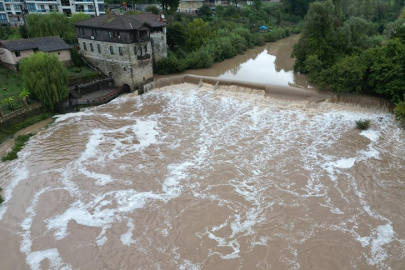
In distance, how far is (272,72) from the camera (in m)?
40.3

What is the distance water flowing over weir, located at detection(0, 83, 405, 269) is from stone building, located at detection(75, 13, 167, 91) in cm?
714

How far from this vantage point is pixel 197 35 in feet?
155

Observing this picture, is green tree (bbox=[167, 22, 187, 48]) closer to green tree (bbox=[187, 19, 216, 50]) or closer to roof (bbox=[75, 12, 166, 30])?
green tree (bbox=[187, 19, 216, 50])

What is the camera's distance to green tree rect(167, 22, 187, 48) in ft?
146

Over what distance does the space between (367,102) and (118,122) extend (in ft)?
77.1

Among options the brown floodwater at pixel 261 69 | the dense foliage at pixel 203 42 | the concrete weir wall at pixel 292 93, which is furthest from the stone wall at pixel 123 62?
the dense foliage at pixel 203 42

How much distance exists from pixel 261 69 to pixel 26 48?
2943cm

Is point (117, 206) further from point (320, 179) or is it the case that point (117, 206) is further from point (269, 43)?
point (269, 43)

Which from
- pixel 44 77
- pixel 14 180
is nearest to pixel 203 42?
pixel 44 77

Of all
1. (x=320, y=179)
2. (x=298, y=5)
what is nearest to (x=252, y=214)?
(x=320, y=179)

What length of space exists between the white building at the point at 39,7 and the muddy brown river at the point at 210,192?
33.0 metres

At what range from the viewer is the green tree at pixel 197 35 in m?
46.5

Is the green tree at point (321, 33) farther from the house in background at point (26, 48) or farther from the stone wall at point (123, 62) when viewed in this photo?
the house in background at point (26, 48)

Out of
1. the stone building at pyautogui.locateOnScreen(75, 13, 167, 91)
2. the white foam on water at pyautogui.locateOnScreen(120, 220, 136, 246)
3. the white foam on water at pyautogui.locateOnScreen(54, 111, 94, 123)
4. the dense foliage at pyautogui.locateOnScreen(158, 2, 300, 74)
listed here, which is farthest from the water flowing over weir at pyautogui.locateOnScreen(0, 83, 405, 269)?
the dense foliage at pyautogui.locateOnScreen(158, 2, 300, 74)
